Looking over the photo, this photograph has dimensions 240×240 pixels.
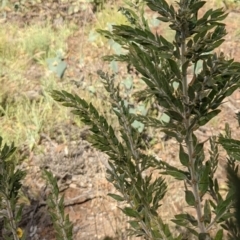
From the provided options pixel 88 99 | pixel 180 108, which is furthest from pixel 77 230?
pixel 180 108

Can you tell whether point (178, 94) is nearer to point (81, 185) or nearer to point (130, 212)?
point (130, 212)

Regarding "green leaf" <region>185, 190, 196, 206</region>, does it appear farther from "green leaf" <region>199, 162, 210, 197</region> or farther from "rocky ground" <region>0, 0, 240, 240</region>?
"rocky ground" <region>0, 0, 240, 240</region>

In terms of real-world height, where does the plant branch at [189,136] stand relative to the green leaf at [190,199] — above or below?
above

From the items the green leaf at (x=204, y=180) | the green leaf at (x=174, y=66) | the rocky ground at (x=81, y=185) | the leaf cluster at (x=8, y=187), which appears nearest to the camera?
the green leaf at (x=174, y=66)

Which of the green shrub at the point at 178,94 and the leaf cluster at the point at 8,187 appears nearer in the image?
the green shrub at the point at 178,94

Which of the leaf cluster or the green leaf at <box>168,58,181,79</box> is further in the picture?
the leaf cluster

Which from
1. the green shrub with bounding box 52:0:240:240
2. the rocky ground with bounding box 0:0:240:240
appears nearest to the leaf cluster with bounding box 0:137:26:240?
the green shrub with bounding box 52:0:240:240

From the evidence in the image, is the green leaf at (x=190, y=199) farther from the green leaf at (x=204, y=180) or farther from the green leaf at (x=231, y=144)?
the green leaf at (x=231, y=144)

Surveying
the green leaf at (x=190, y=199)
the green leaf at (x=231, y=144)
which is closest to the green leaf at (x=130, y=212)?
the green leaf at (x=190, y=199)

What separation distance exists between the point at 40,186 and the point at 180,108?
196 cm

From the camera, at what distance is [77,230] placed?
2.55 metres

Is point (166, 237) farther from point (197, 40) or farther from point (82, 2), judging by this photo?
point (82, 2)

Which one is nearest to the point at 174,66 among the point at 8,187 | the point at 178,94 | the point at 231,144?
the point at 178,94

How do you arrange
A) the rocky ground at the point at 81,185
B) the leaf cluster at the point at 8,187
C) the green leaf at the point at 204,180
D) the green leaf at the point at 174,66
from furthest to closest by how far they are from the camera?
the rocky ground at the point at 81,185 → the leaf cluster at the point at 8,187 → the green leaf at the point at 204,180 → the green leaf at the point at 174,66
